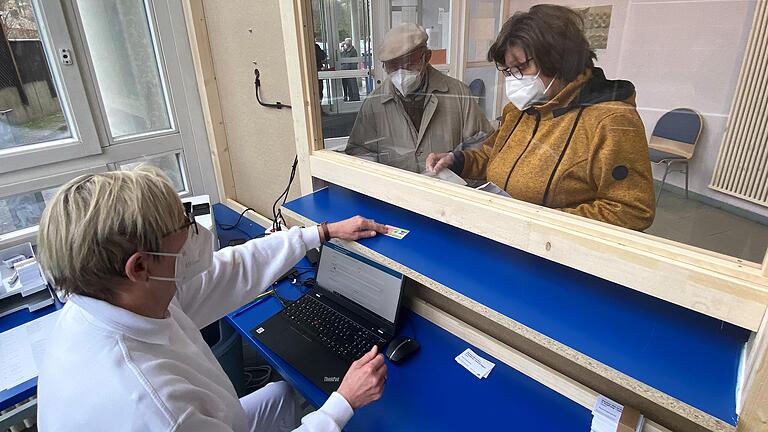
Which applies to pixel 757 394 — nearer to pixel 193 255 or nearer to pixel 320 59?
pixel 193 255

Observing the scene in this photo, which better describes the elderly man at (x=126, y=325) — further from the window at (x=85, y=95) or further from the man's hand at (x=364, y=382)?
the window at (x=85, y=95)

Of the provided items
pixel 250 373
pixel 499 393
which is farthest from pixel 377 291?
pixel 250 373

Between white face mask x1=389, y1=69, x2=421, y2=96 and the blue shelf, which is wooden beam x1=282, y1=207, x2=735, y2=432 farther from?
white face mask x1=389, y1=69, x2=421, y2=96

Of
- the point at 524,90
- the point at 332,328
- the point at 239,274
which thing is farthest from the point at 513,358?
the point at 239,274

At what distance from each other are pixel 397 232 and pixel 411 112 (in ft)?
1.13

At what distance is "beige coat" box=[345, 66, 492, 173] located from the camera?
0.98 meters

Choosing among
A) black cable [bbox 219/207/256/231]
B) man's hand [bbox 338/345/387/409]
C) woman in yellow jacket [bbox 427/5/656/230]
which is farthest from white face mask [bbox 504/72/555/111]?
black cable [bbox 219/207/256/231]

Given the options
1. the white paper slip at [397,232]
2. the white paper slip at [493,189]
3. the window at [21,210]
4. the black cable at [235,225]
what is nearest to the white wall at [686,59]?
the white paper slip at [493,189]

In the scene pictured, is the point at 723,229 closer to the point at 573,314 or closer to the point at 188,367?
the point at 573,314

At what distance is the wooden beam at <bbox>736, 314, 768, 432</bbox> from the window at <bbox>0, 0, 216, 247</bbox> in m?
1.89

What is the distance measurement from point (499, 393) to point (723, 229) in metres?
0.55

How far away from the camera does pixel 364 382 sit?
2.81 ft

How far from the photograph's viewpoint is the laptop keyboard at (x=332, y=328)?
1058 millimetres

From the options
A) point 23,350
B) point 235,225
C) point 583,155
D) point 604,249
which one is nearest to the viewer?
point 604,249
